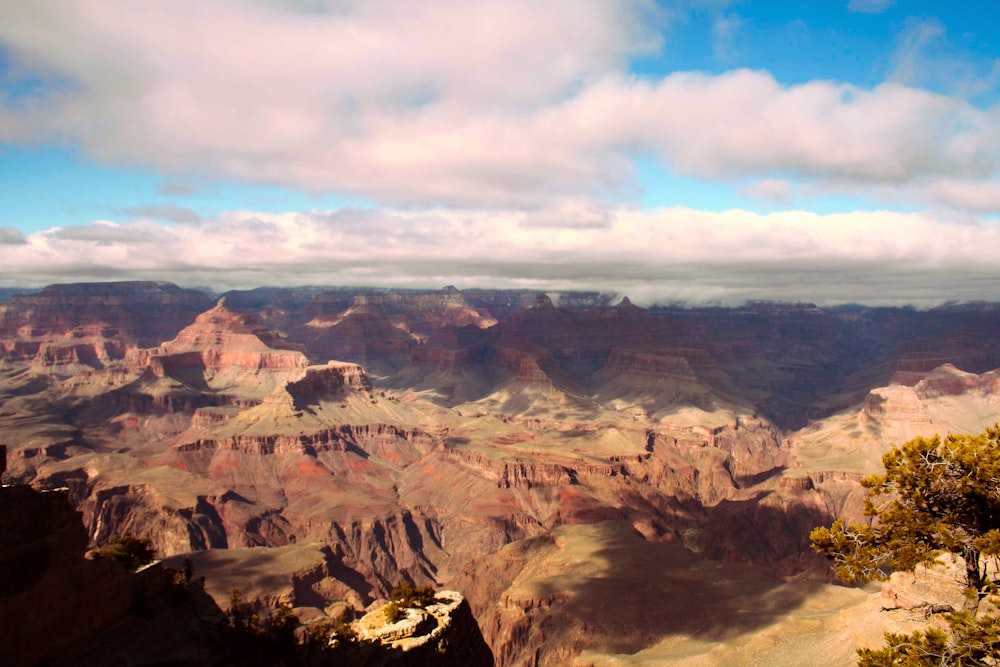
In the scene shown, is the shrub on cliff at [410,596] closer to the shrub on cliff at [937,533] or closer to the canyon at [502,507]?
the canyon at [502,507]

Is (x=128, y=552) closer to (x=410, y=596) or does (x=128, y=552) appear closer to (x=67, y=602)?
(x=67, y=602)

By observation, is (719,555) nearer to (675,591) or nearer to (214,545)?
(675,591)

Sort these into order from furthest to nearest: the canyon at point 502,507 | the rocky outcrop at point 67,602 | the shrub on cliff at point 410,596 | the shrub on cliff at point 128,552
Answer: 1. the canyon at point 502,507
2. the shrub on cliff at point 410,596
3. the shrub on cliff at point 128,552
4. the rocky outcrop at point 67,602

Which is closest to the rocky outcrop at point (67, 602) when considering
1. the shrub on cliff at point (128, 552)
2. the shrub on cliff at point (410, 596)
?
the shrub on cliff at point (128, 552)

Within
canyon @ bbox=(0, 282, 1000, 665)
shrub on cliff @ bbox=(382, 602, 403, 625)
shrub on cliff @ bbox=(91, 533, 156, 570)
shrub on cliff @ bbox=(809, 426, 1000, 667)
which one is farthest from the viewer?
canyon @ bbox=(0, 282, 1000, 665)

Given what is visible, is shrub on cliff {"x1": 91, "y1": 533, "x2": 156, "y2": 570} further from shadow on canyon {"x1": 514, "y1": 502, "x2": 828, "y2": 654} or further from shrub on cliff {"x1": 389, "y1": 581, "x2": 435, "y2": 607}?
shadow on canyon {"x1": 514, "y1": 502, "x2": 828, "y2": 654}

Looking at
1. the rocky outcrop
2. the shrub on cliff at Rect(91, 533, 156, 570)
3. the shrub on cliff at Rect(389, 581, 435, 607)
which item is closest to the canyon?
the rocky outcrop

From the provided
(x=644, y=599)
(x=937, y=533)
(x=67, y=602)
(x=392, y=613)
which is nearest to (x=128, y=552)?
(x=67, y=602)

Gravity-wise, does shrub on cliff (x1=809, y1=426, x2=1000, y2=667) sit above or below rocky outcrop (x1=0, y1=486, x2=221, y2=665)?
above
